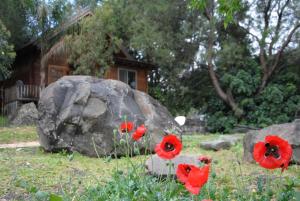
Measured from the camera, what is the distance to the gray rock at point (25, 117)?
16641 millimetres

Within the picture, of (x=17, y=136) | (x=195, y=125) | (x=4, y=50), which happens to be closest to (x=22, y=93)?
(x=4, y=50)

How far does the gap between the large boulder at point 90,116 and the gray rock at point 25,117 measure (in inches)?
347

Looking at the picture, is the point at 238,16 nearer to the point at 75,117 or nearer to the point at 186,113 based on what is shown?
the point at 186,113

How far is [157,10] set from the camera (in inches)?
779

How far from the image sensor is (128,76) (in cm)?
2309

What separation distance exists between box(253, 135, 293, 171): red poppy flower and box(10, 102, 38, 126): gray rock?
15.3 metres

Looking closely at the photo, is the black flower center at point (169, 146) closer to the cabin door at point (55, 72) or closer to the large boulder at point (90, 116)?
the large boulder at point (90, 116)

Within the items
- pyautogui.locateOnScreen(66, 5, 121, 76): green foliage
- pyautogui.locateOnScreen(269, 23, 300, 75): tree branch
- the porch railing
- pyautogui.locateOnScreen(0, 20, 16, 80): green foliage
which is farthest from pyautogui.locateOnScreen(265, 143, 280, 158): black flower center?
pyautogui.locateOnScreen(269, 23, 300, 75): tree branch

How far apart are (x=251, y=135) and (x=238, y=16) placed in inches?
606

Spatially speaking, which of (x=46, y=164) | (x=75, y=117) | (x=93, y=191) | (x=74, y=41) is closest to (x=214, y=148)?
(x=75, y=117)

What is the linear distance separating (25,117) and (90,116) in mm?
9996

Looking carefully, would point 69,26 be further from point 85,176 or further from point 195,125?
point 85,176

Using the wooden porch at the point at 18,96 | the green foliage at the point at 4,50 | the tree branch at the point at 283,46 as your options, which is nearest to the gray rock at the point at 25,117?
the wooden porch at the point at 18,96

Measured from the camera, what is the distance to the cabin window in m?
22.8
